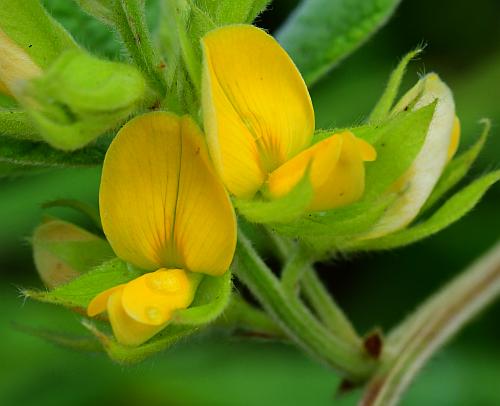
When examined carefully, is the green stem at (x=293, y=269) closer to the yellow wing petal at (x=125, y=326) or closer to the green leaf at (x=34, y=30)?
the yellow wing petal at (x=125, y=326)

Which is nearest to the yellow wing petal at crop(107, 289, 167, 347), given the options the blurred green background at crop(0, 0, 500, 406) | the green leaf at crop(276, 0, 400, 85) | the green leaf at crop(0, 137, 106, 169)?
the green leaf at crop(0, 137, 106, 169)

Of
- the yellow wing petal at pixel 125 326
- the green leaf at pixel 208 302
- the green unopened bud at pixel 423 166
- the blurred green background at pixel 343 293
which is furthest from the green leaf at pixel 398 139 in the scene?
the blurred green background at pixel 343 293

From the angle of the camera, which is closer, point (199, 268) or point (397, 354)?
point (199, 268)

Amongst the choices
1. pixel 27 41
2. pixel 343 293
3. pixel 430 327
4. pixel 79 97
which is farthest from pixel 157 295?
pixel 343 293

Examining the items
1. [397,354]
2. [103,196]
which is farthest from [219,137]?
[397,354]

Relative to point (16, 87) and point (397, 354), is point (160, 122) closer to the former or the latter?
point (16, 87)

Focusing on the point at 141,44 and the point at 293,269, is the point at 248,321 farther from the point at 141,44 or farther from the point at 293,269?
the point at 141,44

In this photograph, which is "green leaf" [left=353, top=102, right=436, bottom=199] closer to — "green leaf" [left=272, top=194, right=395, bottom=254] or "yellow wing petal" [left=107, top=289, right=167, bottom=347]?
"green leaf" [left=272, top=194, right=395, bottom=254]
